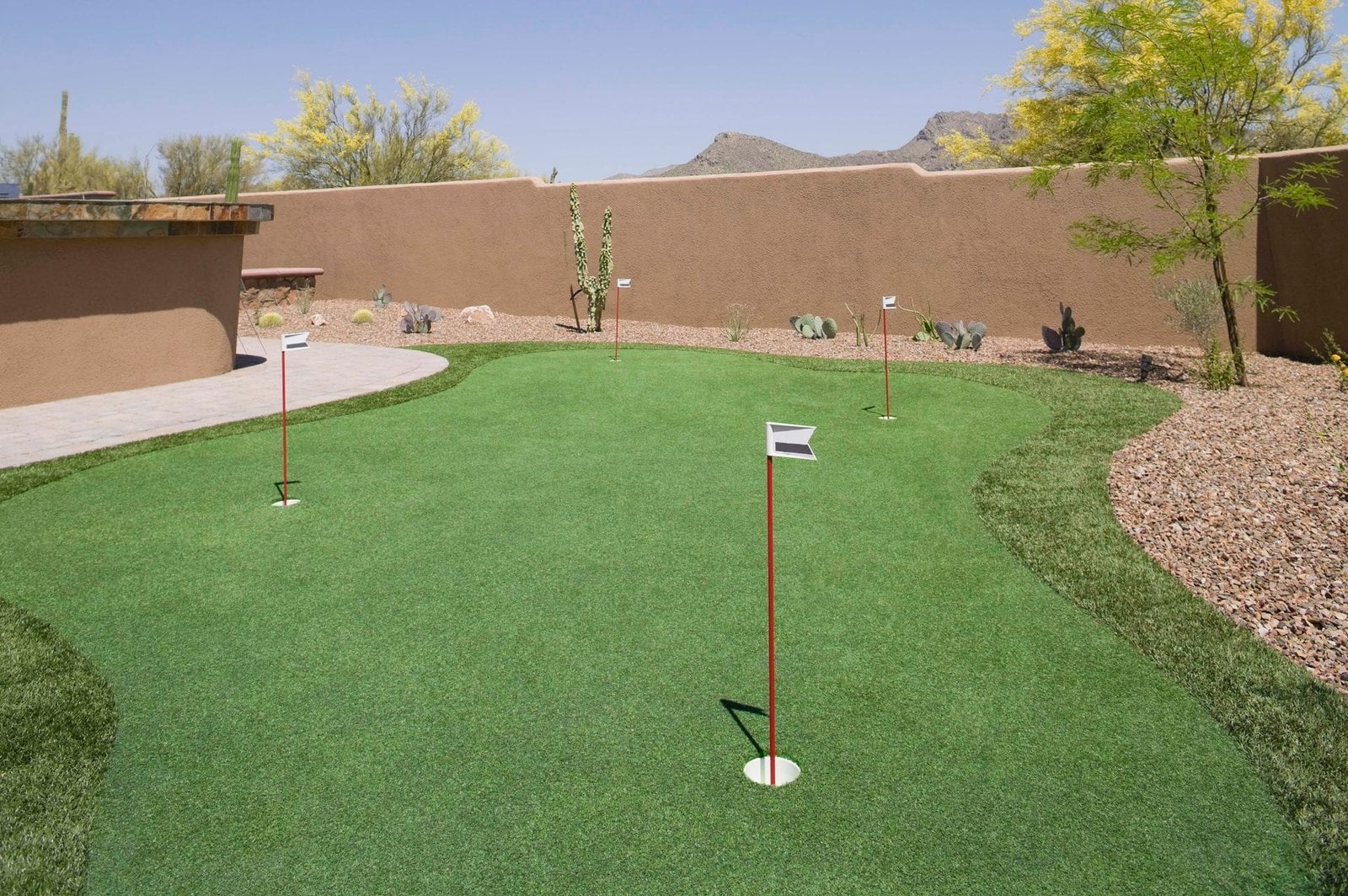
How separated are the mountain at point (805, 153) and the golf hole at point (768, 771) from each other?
6681 centimetres

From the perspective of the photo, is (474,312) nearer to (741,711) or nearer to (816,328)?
(816,328)

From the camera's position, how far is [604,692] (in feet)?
13.6

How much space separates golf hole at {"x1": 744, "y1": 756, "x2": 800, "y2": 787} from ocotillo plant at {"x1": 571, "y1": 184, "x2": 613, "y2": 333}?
1266 centimetres

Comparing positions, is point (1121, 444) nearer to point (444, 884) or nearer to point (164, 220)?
point (444, 884)

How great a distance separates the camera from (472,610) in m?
4.98

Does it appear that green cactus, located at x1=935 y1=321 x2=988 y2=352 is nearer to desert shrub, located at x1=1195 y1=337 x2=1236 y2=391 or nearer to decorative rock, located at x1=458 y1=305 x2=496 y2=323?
desert shrub, located at x1=1195 y1=337 x2=1236 y2=391

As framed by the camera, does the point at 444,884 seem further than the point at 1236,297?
No

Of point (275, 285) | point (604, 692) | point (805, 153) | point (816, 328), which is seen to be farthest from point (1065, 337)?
point (805, 153)

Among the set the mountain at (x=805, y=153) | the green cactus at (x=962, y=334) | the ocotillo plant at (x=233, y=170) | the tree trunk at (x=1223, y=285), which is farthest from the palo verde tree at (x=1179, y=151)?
the mountain at (x=805, y=153)

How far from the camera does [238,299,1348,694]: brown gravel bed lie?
199 inches

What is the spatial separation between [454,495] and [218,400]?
15.7 ft

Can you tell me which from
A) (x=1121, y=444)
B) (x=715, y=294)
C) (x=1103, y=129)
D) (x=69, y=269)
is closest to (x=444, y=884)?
(x=1121, y=444)

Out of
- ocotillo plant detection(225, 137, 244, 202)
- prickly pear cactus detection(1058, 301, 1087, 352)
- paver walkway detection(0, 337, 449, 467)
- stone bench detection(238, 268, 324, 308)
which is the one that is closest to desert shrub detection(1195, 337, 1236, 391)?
prickly pear cactus detection(1058, 301, 1087, 352)

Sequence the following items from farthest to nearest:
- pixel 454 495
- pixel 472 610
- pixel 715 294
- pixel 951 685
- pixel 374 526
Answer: pixel 715 294, pixel 454 495, pixel 374 526, pixel 472 610, pixel 951 685
